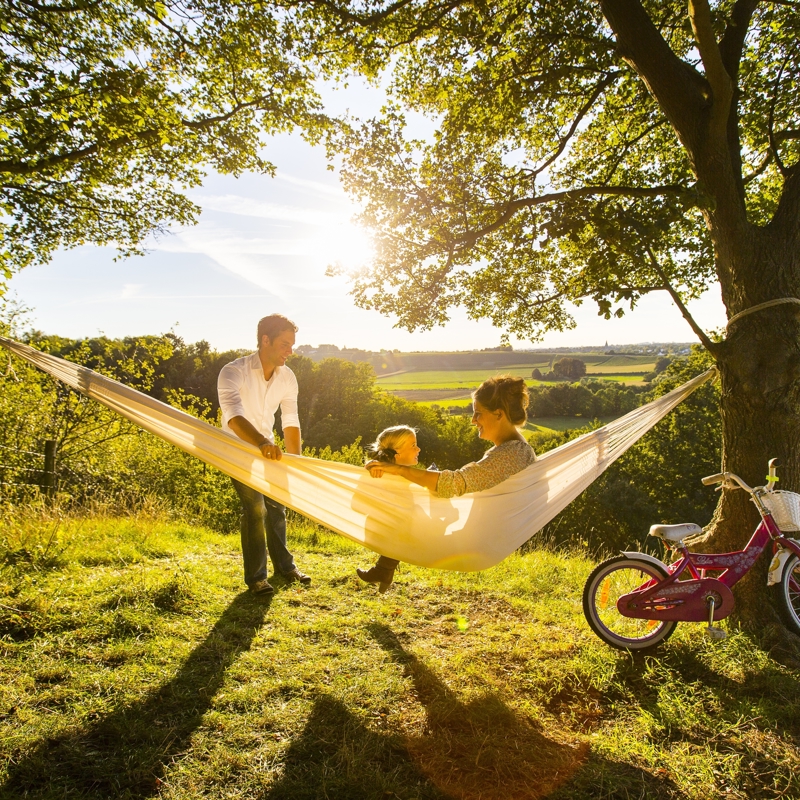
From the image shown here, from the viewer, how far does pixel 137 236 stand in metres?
5.20

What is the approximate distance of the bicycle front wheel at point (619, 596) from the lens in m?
2.41

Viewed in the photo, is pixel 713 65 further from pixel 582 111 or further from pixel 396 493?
pixel 396 493

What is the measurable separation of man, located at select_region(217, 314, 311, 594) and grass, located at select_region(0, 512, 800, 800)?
0.76 feet

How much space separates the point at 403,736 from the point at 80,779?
106 cm

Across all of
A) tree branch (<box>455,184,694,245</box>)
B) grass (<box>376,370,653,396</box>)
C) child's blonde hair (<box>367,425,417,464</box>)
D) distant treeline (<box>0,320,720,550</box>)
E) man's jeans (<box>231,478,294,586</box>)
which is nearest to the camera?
child's blonde hair (<box>367,425,417,464</box>)

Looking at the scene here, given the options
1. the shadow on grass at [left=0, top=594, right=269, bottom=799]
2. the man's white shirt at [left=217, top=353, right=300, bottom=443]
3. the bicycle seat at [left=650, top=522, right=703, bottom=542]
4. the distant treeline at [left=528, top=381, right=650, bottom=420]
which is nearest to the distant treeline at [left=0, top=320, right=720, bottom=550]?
the distant treeline at [left=528, top=381, right=650, bottom=420]

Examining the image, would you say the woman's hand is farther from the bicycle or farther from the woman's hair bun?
the bicycle

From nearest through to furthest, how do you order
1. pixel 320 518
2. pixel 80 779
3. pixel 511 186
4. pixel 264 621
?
pixel 80 779, pixel 320 518, pixel 264 621, pixel 511 186

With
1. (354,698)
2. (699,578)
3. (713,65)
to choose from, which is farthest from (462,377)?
(354,698)

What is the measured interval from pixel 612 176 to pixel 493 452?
3677 mm

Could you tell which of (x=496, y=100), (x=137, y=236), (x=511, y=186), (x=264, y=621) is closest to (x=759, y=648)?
(x=264, y=621)

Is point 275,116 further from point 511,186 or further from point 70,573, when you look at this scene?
point 70,573

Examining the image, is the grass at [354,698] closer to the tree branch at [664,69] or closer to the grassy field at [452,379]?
the tree branch at [664,69]

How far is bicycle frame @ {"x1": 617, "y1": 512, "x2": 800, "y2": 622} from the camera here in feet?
7.81
